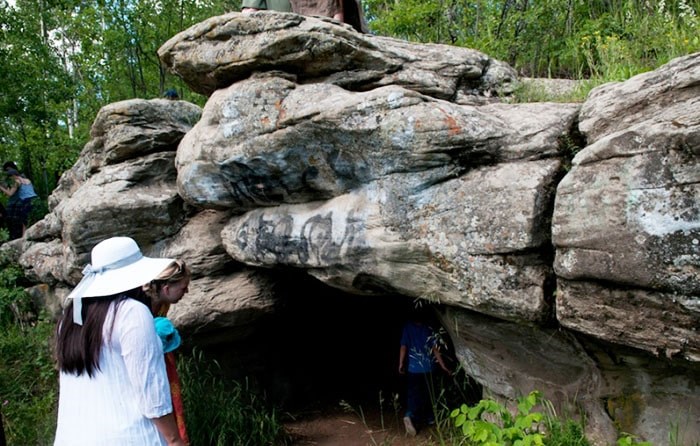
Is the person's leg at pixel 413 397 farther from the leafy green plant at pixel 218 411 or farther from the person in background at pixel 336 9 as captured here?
the person in background at pixel 336 9

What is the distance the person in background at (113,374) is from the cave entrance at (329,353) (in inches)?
143

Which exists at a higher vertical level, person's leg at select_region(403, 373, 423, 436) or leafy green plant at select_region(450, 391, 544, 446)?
leafy green plant at select_region(450, 391, 544, 446)

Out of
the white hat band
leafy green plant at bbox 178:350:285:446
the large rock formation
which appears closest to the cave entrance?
leafy green plant at bbox 178:350:285:446

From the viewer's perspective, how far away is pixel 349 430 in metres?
6.70

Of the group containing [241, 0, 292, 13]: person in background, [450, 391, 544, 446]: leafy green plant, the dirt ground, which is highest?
[241, 0, 292, 13]: person in background

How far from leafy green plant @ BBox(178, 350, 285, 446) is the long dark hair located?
313cm

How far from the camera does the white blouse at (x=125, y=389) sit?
107 inches

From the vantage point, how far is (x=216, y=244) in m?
6.29

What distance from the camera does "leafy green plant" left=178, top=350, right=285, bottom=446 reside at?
576cm

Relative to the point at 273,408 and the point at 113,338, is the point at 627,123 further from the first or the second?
the point at 273,408

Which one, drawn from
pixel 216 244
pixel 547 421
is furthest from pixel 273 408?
pixel 547 421

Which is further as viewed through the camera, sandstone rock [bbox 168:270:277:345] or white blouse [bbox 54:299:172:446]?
sandstone rock [bbox 168:270:277:345]

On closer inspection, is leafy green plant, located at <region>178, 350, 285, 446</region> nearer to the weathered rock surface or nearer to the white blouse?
the white blouse

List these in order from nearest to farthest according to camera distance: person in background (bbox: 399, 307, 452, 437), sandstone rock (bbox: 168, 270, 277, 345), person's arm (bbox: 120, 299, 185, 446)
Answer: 1. person's arm (bbox: 120, 299, 185, 446)
2. sandstone rock (bbox: 168, 270, 277, 345)
3. person in background (bbox: 399, 307, 452, 437)
